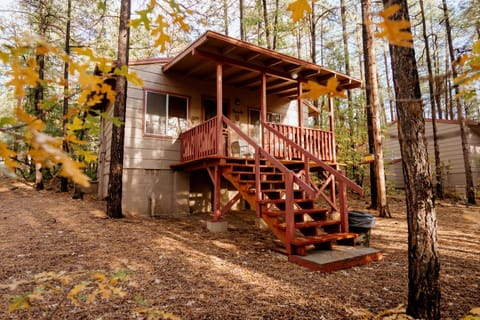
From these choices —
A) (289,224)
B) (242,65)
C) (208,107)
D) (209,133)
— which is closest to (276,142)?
(209,133)

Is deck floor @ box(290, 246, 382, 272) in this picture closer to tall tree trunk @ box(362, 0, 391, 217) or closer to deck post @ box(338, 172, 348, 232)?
deck post @ box(338, 172, 348, 232)

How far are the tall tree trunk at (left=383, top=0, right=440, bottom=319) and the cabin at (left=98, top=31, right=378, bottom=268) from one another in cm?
345

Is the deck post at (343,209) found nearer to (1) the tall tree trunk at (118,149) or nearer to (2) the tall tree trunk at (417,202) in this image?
(2) the tall tree trunk at (417,202)

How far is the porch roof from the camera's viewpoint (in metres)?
6.63

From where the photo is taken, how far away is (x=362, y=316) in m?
2.67

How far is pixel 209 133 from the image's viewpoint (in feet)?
23.2

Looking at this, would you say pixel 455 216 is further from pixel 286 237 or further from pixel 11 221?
pixel 11 221

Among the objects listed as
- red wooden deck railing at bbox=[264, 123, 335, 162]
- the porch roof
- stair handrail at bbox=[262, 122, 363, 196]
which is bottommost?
stair handrail at bbox=[262, 122, 363, 196]

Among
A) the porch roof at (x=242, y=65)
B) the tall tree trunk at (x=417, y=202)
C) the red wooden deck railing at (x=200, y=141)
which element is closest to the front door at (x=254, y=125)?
the porch roof at (x=242, y=65)

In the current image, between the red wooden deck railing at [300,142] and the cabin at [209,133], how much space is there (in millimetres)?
27

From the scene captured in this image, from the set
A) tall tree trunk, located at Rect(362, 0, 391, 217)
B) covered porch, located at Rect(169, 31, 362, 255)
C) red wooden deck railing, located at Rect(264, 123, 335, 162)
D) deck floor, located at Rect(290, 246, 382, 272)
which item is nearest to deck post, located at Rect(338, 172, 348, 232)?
covered porch, located at Rect(169, 31, 362, 255)

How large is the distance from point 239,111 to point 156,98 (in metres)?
2.84

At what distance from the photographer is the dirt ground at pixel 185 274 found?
8.79 feet

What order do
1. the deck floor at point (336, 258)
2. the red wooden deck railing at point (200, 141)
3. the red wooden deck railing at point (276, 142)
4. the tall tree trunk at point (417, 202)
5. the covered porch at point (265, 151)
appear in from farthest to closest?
the red wooden deck railing at point (276, 142)
the red wooden deck railing at point (200, 141)
the covered porch at point (265, 151)
the deck floor at point (336, 258)
the tall tree trunk at point (417, 202)
